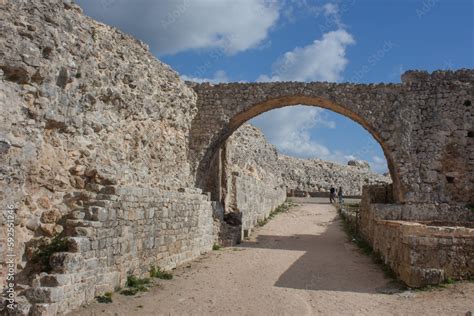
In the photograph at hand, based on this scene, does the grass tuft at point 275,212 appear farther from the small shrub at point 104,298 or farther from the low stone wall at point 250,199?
the small shrub at point 104,298

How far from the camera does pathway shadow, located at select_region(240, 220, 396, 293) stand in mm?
8361

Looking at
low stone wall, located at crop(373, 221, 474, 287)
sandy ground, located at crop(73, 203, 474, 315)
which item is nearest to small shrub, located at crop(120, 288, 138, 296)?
sandy ground, located at crop(73, 203, 474, 315)

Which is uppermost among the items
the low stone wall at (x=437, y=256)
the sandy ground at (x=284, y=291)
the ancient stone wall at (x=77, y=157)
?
the ancient stone wall at (x=77, y=157)

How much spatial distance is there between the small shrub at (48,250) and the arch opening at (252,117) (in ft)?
27.5

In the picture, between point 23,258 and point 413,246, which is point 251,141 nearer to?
point 413,246

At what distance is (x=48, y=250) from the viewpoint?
652 cm

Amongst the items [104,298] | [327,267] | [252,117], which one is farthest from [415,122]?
[104,298]

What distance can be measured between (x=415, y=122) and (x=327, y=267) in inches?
235

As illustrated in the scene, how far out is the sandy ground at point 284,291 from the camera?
6.62 meters

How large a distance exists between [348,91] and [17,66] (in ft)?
33.5

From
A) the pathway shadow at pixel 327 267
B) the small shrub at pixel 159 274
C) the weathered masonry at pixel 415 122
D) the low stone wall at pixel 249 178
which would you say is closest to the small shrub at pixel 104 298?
the small shrub at pixel 159 274

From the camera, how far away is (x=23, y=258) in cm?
643

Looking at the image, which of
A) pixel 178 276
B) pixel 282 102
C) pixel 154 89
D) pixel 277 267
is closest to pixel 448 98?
pixel 282 102

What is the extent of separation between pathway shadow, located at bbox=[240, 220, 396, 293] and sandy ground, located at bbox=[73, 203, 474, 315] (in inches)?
0.7
